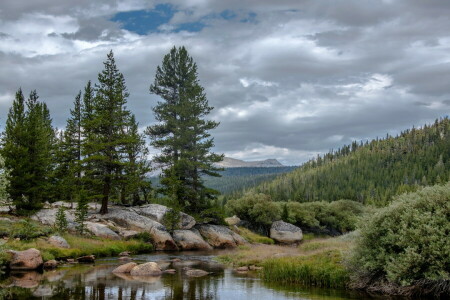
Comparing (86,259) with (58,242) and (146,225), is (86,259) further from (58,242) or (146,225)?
(146,225)

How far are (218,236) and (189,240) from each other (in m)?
5.99

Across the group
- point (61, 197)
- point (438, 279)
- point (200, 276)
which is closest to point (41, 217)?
point (61, 197)

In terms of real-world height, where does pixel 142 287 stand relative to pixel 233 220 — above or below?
above

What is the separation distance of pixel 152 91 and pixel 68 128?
16088 mm

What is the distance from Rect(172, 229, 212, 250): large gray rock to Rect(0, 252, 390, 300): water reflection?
2460 centimetres

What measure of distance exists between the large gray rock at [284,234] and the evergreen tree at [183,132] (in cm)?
2799

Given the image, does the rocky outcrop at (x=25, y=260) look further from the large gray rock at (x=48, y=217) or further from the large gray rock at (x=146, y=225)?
the large gray rock at (x=146, y=225)

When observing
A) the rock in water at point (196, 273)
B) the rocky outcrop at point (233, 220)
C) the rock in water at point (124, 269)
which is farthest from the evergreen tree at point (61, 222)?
the rocky outcrop at point (233, 220)

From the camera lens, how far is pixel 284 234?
302ft

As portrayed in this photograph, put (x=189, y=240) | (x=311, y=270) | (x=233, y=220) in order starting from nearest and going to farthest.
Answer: (x=311, y=270) → (x=189, y=240) → (x=233, y=220)

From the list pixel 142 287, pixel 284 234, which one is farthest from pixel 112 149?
pixel 284 234

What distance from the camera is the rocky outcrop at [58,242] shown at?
134ft

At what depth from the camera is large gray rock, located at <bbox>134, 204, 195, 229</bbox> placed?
61.0 meters

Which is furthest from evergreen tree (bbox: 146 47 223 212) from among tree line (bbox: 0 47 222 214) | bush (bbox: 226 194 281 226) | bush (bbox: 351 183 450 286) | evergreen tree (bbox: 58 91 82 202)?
bush (bbox: 351 183 450 286)
